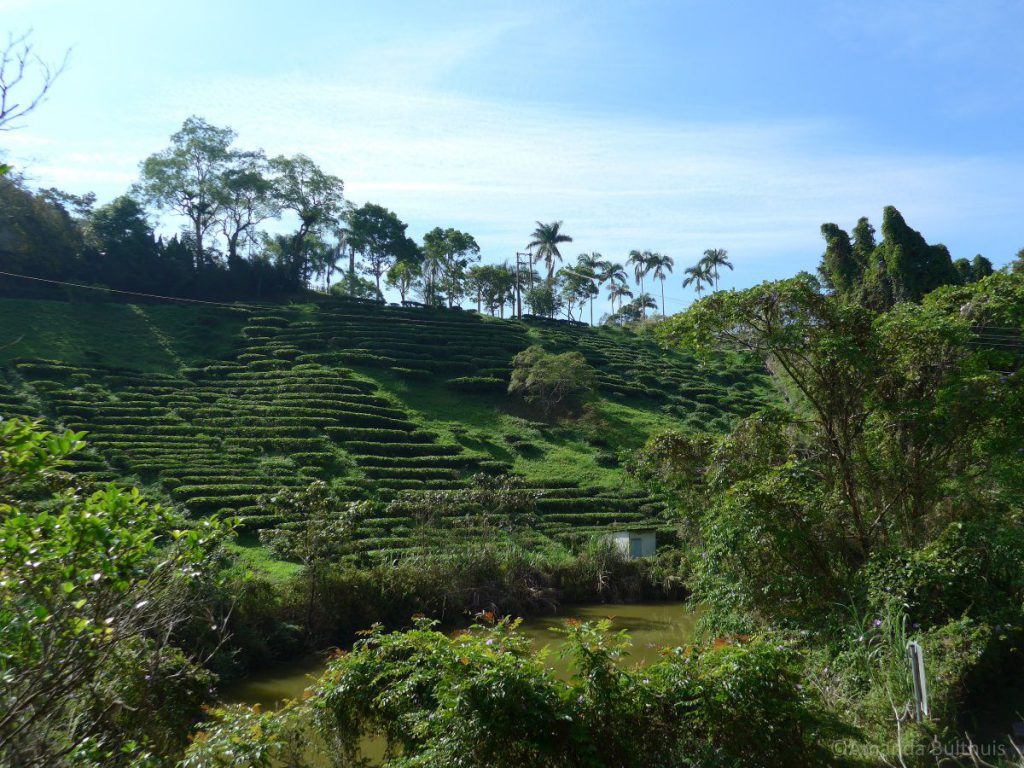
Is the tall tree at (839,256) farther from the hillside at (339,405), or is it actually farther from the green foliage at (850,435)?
the green foliage at (850,435)

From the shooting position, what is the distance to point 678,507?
13305 mm

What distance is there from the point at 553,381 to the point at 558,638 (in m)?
24.4

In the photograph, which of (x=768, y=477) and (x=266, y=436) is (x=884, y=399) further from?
(x=266, y=436)

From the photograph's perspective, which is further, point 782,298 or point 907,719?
point 782,298

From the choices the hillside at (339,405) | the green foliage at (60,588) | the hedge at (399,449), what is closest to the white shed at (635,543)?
the hillside at (339,405)

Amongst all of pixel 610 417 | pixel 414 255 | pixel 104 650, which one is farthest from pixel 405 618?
pixel 414 255

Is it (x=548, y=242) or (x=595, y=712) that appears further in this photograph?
(x=548, y=242)

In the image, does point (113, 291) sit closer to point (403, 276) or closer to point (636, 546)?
point (403, 276)

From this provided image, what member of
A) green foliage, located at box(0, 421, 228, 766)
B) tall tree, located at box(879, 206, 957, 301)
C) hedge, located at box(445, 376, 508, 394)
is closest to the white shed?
tall tree, located at box(879, 206, 957, 301)

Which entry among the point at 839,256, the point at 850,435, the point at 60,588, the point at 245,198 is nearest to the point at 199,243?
the point at 245,198

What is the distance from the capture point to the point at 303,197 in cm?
6372

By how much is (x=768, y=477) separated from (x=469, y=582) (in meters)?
13.6

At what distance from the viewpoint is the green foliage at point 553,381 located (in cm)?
4300

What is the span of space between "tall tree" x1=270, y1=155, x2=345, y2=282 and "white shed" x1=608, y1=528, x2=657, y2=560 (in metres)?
44.9
